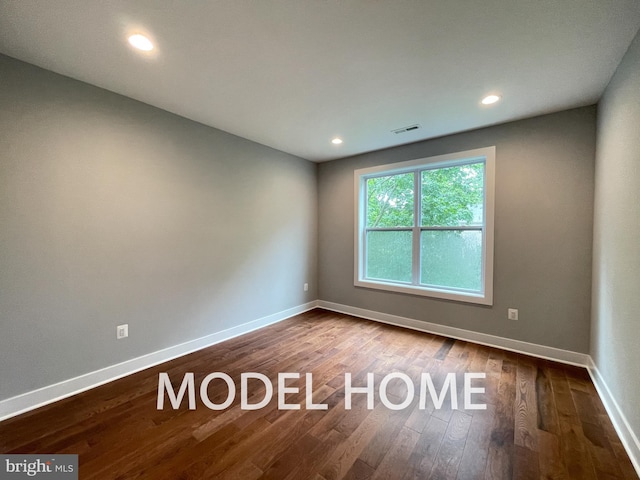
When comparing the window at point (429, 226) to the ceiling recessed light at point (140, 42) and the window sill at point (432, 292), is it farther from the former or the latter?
the ceiling recessed light at point (140, 42)

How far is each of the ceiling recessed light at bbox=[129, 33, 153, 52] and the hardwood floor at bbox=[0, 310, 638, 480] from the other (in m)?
2.52

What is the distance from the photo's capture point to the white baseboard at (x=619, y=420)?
1.46m

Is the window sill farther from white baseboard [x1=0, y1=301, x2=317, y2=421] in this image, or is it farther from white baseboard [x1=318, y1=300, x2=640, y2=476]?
white baseboard [x1=0, y1=301, x2=317, y2=421]

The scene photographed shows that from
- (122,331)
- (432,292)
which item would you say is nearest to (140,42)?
(122,331)

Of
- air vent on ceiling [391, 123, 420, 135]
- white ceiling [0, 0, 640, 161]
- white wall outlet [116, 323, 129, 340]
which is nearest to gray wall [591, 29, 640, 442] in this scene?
white ceiling [0, 0, 640, 161]

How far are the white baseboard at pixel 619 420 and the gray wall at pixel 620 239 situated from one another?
0.05 metres

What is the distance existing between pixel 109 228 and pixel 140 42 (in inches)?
58.3

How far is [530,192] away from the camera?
274 cm

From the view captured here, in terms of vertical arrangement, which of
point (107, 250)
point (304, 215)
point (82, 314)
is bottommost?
point (82, 314)

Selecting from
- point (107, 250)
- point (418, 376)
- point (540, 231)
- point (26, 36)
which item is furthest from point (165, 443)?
point (540, 231)

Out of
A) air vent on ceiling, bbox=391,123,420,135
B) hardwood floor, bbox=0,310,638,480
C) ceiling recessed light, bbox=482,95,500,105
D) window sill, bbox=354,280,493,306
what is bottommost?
hardwood floor, bbox=0,310,638,480

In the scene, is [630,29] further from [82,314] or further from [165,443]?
[82,314]

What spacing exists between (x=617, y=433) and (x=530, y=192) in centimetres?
208

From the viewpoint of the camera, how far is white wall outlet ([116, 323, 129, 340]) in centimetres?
233
